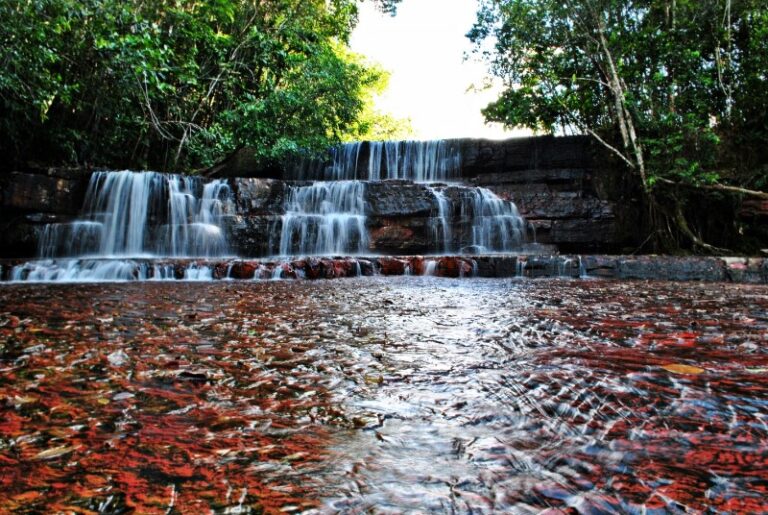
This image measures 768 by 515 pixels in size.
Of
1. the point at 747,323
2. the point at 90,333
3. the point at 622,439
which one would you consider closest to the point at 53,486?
the point at 622,439

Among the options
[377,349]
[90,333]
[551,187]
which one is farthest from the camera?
[551,187]

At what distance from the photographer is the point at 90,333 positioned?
7.46 ft

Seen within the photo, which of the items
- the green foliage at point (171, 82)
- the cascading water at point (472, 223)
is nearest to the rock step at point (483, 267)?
the cascading water at point (472, 223)

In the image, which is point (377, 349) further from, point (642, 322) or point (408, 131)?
point (408, 131)

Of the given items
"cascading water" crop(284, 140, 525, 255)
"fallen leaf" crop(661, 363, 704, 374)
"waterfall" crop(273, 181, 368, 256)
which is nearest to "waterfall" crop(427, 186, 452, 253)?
"cascading water" crop(284, 140, 525, 255)

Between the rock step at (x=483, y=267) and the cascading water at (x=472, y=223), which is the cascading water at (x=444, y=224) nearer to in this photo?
the cascading water at (x=472, y=223)

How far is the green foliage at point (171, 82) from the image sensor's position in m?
7.64

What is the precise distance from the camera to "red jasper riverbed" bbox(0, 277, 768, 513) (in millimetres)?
804

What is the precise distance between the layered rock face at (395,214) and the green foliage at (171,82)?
73.2 inches

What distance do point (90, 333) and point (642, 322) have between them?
318 cm

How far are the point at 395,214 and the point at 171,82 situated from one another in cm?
725

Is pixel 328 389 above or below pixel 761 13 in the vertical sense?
below

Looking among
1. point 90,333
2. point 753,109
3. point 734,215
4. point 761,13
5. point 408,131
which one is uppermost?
point 408,131

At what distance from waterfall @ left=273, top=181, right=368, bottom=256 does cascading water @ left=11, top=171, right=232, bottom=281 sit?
4.88ft
